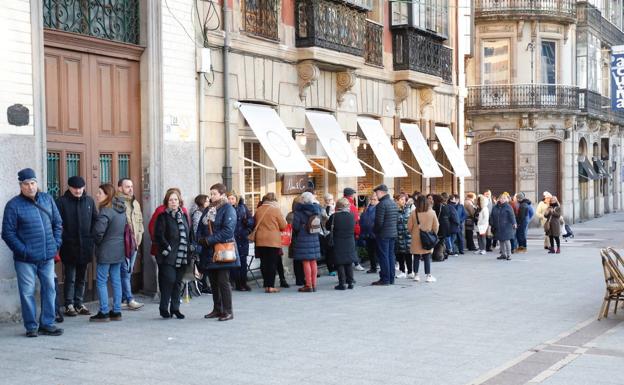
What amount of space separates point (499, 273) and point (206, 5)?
24.7ft

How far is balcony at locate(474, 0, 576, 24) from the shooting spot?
34312 millimetres

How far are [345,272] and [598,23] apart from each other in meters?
28.7

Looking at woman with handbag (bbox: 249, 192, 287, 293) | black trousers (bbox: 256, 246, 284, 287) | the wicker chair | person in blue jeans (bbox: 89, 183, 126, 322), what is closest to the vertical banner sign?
woman with handbag (bbox: 249, 192, 287, 293)

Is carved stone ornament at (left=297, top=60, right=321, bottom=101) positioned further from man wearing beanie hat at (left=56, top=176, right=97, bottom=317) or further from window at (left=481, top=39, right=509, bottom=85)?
window at (left=481, top=39, right=509, bottom=85)

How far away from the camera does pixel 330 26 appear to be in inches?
726

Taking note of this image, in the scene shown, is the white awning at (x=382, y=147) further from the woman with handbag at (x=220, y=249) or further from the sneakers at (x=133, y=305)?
the woman with handbag at (x=220, y=249)

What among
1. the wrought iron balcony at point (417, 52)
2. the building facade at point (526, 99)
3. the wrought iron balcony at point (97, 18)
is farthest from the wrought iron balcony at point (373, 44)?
the building facade at point (526, 99)

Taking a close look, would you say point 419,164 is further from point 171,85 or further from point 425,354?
point 425,354

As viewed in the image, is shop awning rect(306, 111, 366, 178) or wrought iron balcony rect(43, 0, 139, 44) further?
shop awning rect(306, 111, 366, 178)

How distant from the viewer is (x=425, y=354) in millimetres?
9211

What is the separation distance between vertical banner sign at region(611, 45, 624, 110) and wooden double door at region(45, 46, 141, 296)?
22636mm

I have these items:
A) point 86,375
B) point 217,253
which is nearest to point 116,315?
point 217,253

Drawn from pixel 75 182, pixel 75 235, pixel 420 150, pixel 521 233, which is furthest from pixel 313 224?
pixel 521 233

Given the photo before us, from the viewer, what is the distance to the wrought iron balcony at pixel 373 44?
20.8 metres
